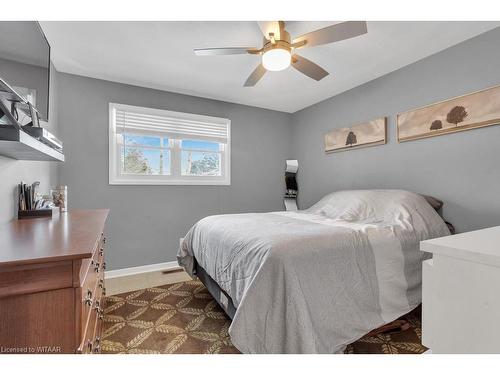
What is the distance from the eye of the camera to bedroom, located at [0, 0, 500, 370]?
2.49ft

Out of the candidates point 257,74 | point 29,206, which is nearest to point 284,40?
point 257,74

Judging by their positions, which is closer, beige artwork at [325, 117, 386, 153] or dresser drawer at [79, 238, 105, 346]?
dresser drawer at [79, 238, 105, 346]

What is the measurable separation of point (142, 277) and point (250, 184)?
195cm

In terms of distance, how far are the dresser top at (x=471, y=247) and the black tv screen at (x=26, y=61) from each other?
173cm

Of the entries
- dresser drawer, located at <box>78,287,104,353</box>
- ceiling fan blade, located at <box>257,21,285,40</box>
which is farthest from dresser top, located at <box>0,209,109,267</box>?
ceiling fan blade, located at <box>257,21,285,40</box>

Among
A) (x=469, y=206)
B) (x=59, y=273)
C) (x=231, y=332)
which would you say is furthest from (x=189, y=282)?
(x=469, y=206)

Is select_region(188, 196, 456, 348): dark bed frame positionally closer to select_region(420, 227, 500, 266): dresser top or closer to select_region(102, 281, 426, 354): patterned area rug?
select_region(102, 281, 426, 354): patterned area rug

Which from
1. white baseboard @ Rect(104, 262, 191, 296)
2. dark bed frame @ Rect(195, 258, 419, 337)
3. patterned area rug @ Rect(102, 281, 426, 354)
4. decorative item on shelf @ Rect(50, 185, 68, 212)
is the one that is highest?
decorative item on shelf @ Rect(50, 185, 68, 212)

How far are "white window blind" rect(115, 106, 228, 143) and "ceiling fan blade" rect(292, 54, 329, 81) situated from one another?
5.57ft

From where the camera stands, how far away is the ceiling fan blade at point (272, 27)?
1600 mm

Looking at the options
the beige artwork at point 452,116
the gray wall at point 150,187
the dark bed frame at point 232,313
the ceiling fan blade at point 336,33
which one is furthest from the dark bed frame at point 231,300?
the ceiling fan blade at point 336,33

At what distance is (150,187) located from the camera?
3150mm

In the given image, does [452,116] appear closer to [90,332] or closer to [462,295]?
[462,295]

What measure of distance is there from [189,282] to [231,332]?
5.19ft
